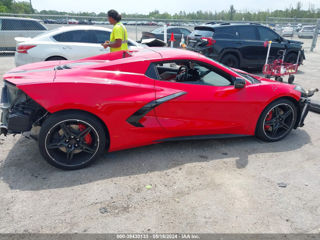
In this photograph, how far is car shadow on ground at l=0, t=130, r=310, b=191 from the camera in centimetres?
311

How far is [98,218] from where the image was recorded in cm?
252

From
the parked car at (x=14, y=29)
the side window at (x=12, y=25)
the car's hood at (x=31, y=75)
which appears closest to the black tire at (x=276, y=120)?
the car's hood at (x=31, y=75)

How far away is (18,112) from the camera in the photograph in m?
3.12

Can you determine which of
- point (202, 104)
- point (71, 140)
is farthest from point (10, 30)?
point (202, 104)

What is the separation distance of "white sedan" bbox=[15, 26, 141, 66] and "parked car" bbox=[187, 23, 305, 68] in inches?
105

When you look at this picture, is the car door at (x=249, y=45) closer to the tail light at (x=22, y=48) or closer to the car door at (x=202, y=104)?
the car door at (x=202, y=104)

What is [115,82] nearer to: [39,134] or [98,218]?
[39,134]

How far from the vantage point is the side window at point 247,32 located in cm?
921

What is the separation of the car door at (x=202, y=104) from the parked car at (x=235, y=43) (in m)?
5.13

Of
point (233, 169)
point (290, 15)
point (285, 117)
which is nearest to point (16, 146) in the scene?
point (233, 169)

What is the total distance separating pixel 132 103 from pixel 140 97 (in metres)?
0.13

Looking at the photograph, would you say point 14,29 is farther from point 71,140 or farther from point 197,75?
point 197,75

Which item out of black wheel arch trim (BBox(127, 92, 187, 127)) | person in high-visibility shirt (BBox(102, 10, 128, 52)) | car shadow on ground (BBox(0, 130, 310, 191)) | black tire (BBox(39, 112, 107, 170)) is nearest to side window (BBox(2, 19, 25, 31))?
person in high-visibility shirt (BBox(102, 10, 128, 52))

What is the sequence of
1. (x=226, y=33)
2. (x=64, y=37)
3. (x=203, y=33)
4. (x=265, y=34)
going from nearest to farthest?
(x=64, y=37), (x=226, y=33), (x=203, y=33), (x=265, y=34)
